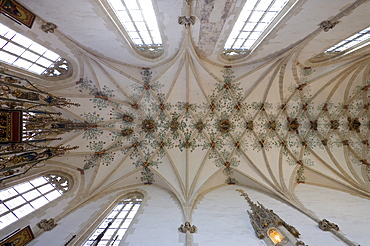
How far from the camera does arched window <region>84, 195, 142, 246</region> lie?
6615 mm

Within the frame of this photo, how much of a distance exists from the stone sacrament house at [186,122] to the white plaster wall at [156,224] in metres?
0.05

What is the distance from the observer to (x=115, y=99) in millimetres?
10867

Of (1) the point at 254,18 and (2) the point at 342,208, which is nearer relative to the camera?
(1) the point at 254,18

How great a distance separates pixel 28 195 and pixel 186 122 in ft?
26.9

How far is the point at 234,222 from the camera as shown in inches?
287

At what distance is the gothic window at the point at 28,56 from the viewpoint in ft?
23.0

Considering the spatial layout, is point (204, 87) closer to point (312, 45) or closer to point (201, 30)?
point (201, 30)

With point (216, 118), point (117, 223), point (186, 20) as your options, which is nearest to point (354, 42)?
point (216, 118)

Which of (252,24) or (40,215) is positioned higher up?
(252,24)

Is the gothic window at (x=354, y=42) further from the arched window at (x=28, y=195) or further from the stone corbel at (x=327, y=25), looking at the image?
the arched window at (x=28, y=195)

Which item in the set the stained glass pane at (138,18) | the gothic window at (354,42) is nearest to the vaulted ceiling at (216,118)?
the gothic window at (354,42)

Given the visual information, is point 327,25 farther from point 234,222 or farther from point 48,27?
point 48,27

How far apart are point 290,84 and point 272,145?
3712 mm

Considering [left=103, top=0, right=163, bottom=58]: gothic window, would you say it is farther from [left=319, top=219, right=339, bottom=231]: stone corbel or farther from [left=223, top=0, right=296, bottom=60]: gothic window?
[left=319, top=219, right=339, bottom=231]: stone corbel
